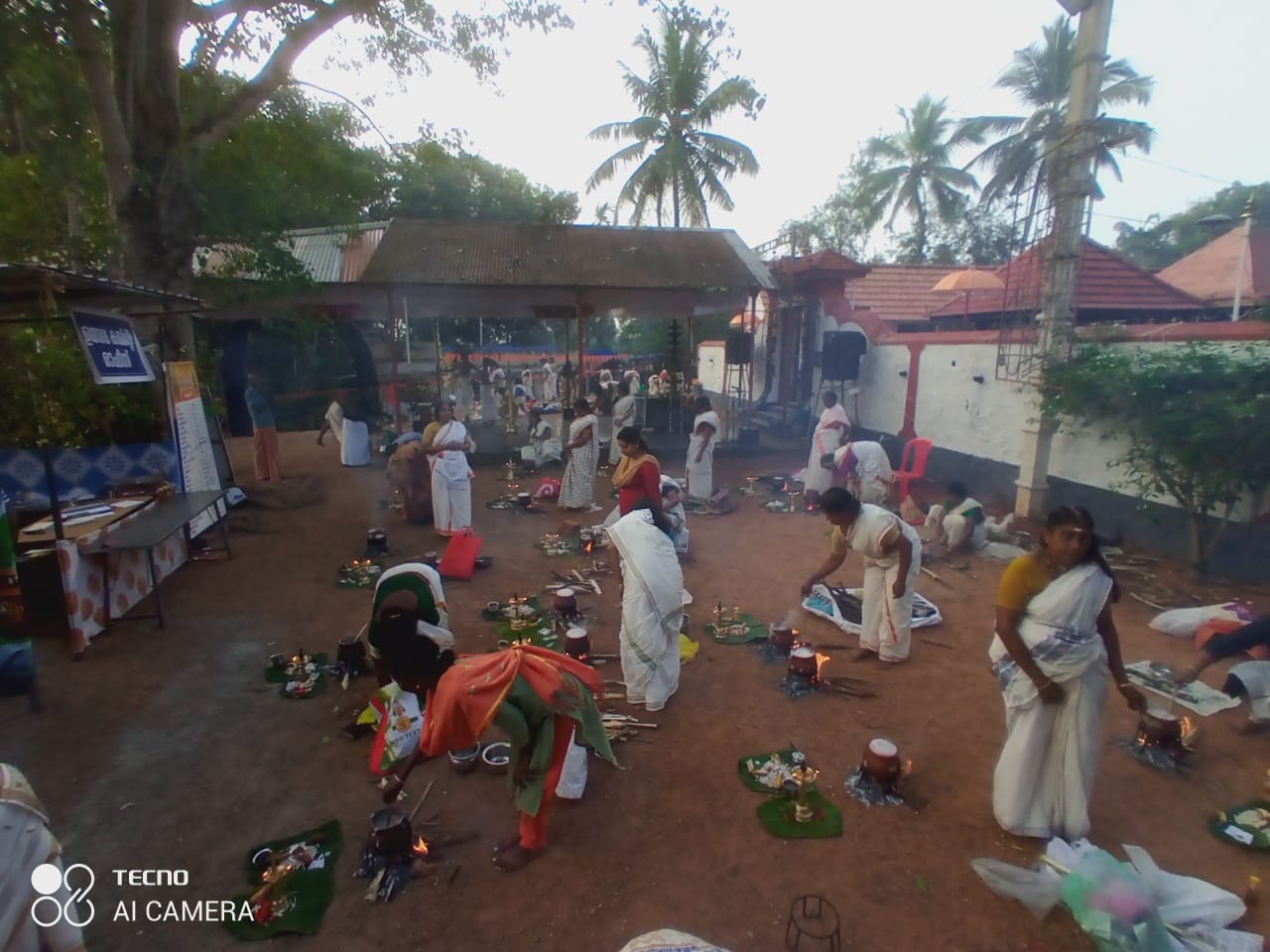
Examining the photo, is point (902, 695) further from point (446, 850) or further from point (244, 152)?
point (244, 152)

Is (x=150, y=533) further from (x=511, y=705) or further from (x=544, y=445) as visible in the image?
(x=544, y=445)

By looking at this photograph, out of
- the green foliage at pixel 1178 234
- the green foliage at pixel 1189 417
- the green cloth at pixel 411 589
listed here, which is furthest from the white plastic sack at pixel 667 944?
the green foliage at pixel 1178 234

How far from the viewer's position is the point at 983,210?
28.2 metres

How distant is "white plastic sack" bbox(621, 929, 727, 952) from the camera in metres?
2.12

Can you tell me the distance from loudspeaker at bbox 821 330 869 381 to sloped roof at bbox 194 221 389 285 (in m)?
9.87

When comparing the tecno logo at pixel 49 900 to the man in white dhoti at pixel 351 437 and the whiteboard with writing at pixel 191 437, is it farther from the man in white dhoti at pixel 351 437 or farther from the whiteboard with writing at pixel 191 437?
the man in white dhoti at pixel 351 437

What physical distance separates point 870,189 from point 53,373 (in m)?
27.8

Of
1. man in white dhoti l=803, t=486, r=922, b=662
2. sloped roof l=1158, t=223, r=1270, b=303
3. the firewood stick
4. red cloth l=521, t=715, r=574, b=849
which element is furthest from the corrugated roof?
red cloth l=521, t=715, r=574, b=849

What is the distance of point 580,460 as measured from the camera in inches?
401

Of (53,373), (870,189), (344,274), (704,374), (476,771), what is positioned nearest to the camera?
(476,771)

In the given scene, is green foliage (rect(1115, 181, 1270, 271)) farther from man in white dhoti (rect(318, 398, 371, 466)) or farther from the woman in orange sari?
the woman in orange sari

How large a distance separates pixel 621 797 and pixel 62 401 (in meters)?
8.20

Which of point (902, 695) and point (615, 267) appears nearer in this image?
point (902, 695)

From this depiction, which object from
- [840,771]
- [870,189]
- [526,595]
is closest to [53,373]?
[526,595]
